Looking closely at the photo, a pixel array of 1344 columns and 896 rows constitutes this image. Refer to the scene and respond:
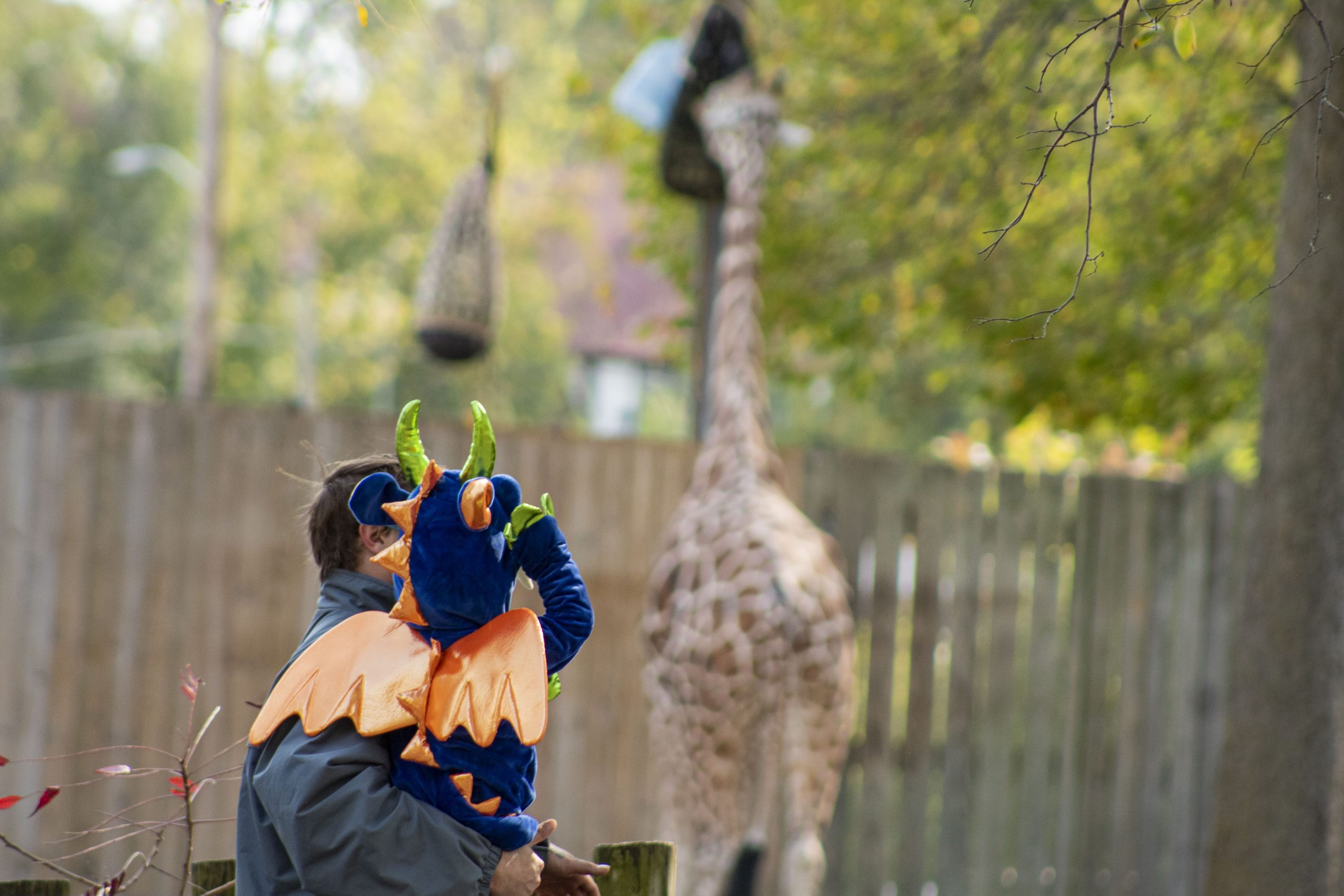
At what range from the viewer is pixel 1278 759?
3.81 metres

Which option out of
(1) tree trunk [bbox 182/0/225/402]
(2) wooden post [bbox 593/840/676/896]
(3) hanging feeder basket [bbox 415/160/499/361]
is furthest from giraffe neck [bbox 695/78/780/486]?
(1) tree trunk [bbox 182/0/225/402]

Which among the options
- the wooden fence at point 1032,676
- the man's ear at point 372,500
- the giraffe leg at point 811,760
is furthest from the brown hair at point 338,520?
the wooden fence at point 1032,676

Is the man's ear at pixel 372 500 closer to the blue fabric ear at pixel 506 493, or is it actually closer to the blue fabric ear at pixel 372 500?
the blue fabric ear at pixel 372 500

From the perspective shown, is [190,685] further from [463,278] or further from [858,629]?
[858,629]

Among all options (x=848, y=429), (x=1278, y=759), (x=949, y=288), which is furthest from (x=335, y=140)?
(x=1278, y=759)

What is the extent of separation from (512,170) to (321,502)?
14.2 metres

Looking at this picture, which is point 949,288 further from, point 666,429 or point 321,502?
point 666,429

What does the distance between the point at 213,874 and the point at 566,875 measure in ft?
2.59

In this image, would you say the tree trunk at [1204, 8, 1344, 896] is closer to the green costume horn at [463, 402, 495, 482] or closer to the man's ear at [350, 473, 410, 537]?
the green costume horn at [463, 402, 495, 482]

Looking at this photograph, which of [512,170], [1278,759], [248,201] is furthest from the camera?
[248,201]

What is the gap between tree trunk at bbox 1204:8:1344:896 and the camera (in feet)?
12.2

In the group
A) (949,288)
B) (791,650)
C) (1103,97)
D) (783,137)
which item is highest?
(1103,97)

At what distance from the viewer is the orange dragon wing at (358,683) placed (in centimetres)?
175

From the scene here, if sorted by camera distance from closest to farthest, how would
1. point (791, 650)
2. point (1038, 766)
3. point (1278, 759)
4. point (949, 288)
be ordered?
point (791, 650), point (1278, 759), point (1038, 766), point (949, 288)
